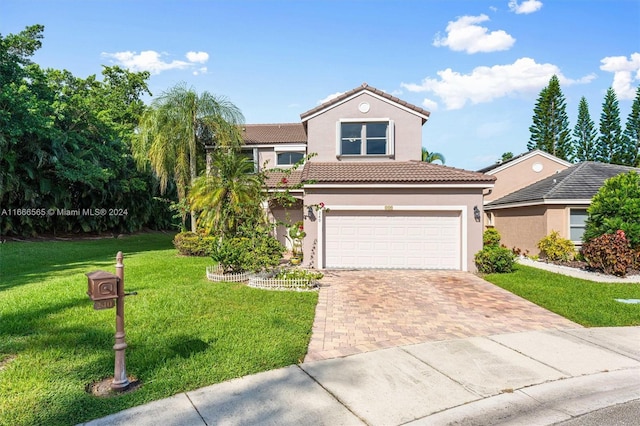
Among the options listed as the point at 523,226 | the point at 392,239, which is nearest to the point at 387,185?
the point at 392,239

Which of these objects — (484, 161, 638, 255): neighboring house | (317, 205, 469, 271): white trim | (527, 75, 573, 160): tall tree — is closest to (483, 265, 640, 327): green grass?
(317, 205, 469, 271): white trim

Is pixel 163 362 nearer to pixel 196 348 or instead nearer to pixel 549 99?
pixel 196 348

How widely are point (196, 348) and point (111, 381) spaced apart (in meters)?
1.09

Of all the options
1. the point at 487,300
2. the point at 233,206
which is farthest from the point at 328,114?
the point at 487,300

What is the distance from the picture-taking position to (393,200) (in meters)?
11.7

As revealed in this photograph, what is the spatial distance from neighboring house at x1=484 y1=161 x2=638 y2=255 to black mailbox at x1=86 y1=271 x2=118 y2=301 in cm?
1642

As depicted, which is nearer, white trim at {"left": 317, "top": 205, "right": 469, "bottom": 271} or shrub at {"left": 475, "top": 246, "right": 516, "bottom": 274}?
shrub at {"left": 475, "top": 246, "right": 516, "bottom": 274}

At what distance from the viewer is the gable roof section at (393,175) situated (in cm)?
1141

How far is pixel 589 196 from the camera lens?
47.6 ft

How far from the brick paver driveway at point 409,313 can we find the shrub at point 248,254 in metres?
1.69

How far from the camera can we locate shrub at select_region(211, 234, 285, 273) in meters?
9.19

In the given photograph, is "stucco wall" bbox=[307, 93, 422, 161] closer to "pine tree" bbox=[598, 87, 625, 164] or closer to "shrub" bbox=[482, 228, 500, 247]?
"shrub" bbox=[482, 228, 500, 247]

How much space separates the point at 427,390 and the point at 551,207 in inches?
562

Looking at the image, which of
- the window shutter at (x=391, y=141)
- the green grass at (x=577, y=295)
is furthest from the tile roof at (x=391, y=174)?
the green grass at (x=577, y=295)
